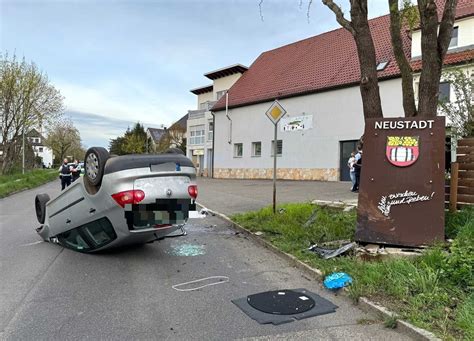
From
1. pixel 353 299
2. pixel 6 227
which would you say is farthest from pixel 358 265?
pixel 6 227

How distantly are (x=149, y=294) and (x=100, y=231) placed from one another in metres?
1.88

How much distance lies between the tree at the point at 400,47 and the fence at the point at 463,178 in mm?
759

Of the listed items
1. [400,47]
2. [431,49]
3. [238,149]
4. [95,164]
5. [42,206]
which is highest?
[400,47]

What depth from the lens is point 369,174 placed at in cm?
612

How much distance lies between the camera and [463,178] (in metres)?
6.58

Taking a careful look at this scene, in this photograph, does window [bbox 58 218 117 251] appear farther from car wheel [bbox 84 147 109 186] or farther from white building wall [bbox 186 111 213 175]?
white building wall [bbox 186 111 213 175]

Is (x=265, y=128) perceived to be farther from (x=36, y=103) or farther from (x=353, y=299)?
(x=353, y=299)

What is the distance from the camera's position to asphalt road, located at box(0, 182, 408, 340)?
3.69 metres

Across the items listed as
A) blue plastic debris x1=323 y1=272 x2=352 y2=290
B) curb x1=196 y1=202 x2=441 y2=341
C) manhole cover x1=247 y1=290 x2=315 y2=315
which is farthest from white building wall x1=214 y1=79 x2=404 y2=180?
manhole cover x1=247 y1=290 x2=315 y2=315

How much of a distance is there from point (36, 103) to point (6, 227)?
24.0 meters

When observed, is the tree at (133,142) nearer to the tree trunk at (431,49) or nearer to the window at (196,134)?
the window at (196,134)

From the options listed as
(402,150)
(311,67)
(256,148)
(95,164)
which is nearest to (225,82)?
(256,148)

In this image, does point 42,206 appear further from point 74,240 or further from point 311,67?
point 311,67

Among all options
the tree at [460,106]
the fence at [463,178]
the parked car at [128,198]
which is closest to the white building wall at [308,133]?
the tree at [460,106]
